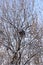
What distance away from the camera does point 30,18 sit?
19.7 feet

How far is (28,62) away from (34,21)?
3.29 ft

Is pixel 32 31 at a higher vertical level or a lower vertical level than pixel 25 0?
lower

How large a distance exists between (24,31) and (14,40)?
320mm

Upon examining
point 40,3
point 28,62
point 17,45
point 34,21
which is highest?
point 40,3

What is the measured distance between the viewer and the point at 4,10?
591cm

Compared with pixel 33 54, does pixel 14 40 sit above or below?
above

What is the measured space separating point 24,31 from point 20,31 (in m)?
0.09

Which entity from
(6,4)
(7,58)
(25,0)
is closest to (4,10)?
(6,4)

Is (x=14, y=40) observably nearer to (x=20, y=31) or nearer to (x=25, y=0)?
(x=20, y=31)

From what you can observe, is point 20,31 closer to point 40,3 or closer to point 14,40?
point 14,40

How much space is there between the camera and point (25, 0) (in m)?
6.02

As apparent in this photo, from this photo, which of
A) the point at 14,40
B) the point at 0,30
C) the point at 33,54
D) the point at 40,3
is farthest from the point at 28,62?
the point at 40,3

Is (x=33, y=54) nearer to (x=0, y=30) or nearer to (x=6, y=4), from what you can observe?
(x=0, y=30)

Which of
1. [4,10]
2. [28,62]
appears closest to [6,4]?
Answer: [4,10]
